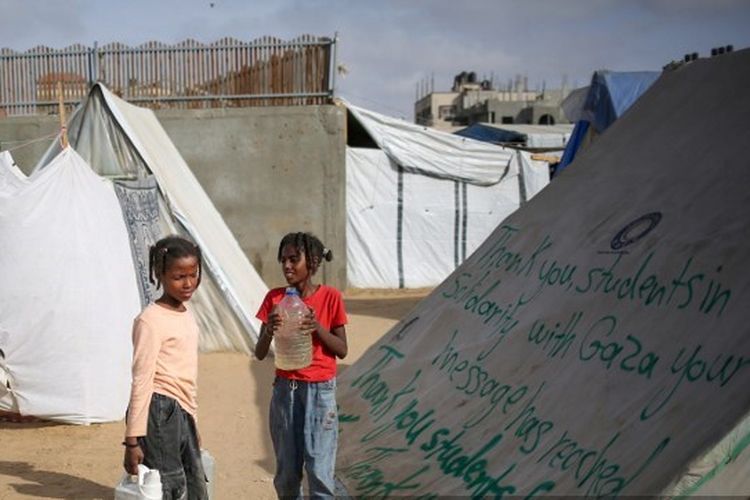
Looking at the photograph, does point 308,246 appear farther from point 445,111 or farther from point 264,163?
point 445,111

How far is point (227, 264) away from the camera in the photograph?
9.05m

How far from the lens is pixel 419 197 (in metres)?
15.0

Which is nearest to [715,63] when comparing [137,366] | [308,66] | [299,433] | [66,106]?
[299,433]

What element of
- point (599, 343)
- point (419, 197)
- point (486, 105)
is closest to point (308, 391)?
point (599, 343)

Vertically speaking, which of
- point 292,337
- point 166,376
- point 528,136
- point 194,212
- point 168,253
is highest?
point 528,136

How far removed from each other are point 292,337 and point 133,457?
0.76m

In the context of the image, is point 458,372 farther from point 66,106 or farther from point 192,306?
point 66,106

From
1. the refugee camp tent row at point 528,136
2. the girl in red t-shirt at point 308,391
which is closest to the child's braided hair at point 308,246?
the girl in red t-shirt at point 308,391

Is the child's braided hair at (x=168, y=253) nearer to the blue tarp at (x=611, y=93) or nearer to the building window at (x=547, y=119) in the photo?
the blue tarp at (x=611, y=93)

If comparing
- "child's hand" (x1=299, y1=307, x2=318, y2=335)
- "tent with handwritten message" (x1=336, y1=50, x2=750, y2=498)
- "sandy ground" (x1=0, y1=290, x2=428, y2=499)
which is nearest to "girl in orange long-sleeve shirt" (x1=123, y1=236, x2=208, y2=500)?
"child's hand" (x1=299, y1=307, x2=318, y2=335)

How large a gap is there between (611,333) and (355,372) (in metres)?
2.31

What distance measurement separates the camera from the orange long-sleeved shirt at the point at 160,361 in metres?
3.31

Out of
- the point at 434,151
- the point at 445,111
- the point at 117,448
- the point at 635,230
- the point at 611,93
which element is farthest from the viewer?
the point at 445,111

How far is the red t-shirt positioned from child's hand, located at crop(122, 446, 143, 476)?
2.16 feet
